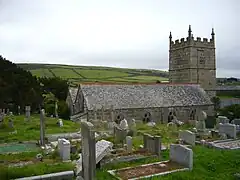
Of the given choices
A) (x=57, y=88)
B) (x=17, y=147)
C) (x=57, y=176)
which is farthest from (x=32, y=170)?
(x=57, y=88)

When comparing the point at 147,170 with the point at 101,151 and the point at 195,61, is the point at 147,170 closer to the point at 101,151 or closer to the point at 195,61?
the point at 101,151

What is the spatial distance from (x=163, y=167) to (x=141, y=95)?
17351 millimetres

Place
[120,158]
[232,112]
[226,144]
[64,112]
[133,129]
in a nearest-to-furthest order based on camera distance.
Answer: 1. [120,158]
2. [226,144]
3. [133,129]
4. [232,112]
5. [64,112]

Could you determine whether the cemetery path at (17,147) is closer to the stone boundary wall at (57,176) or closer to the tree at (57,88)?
the stone boundary wall at (57,176)

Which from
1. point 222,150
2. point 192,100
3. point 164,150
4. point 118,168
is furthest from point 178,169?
point 192,100

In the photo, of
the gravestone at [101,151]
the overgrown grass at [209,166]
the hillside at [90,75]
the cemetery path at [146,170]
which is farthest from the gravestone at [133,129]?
the hillside at [90,75]

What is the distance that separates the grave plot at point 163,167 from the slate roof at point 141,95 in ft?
45.1

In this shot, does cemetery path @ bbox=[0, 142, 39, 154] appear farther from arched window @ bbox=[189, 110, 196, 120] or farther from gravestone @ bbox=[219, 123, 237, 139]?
arched window @ bbox=[189, 110, 196, 120]

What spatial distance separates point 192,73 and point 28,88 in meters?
22.0

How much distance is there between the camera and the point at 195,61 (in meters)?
33.5

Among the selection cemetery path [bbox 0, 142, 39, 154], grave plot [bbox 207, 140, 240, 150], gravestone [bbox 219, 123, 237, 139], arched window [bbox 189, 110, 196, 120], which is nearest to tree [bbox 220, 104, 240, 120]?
arched window [bbox 189, 110, 196, 120]

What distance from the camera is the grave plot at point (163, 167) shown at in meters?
9.02

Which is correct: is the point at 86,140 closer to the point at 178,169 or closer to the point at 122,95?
the point at 178,169

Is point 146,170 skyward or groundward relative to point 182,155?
groundward
